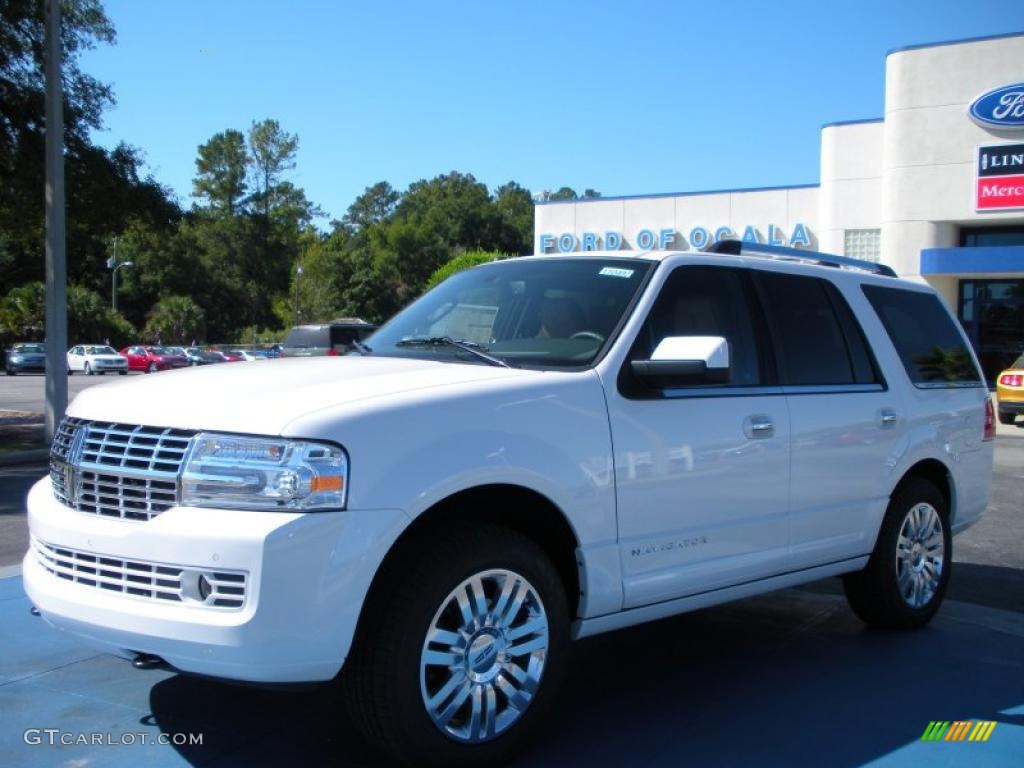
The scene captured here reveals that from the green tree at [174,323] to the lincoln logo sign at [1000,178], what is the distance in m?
59.6

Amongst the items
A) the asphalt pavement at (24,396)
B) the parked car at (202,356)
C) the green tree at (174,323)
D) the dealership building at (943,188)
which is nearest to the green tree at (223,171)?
the green tree at (174,323)

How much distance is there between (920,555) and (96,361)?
5276cm

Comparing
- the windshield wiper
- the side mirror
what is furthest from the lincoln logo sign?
the windshield wiper

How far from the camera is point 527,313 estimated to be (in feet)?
15.5

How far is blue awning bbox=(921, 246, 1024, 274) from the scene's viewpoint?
27.1 metres

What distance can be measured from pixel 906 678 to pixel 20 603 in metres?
4.73

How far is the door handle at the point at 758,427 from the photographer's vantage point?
4535 mm

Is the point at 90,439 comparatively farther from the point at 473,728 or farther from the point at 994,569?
the point at 994,569

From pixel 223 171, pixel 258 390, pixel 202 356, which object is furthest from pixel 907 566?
pixel 223 171

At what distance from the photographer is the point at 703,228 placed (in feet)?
112

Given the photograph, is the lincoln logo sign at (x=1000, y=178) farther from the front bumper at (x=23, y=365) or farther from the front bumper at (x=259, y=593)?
the front bumper at (x=23, y=365)

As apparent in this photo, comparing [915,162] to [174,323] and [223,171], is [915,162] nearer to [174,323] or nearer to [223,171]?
[174,323]

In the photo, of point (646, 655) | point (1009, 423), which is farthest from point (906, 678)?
point (1009, 423)

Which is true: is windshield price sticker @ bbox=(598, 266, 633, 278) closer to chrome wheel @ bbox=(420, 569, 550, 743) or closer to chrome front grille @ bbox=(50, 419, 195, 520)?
chrome wheel @ bbox=(420, 569, 550, 743)
